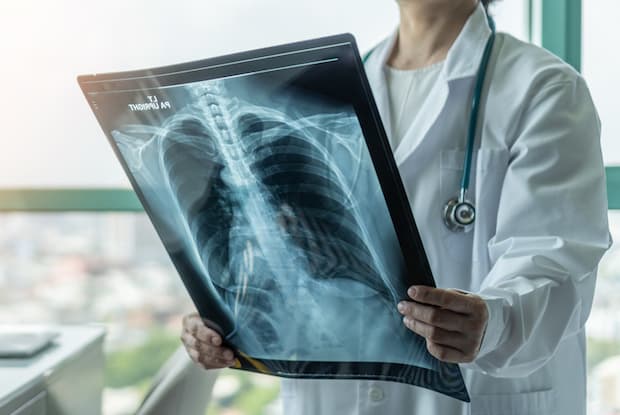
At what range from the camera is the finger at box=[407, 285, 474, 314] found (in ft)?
2.45

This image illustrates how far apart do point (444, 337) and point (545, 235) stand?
0.21 meters

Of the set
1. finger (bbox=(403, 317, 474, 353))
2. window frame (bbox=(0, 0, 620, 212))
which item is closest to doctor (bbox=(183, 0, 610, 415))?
finger (bbox=(403, 317, 474, 353))

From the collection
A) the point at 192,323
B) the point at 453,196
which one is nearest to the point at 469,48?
the point at 453,196

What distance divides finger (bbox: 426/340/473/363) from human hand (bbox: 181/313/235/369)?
0.35 metres

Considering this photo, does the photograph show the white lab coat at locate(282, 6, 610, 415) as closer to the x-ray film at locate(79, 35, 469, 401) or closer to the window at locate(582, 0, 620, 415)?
the x-ray film at locate(79, 35, 469, 401)

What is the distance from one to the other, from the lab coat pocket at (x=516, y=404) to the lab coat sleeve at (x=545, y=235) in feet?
0.41

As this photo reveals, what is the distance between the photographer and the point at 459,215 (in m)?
1.00

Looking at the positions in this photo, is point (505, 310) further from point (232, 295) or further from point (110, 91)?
point (110, 91)

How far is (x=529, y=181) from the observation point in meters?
0.91

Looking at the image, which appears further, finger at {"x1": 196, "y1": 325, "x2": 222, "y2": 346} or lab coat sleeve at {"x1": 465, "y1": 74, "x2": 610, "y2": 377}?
finger at {"x1": 196, "y1": 325, "x2": 222, "y2": 346}

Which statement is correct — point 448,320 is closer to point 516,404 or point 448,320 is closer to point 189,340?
point 516,404

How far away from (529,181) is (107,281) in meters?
1.32

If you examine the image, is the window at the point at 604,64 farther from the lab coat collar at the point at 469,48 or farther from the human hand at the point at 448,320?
the human hand at the point at 448,320

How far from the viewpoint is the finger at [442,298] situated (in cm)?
75
